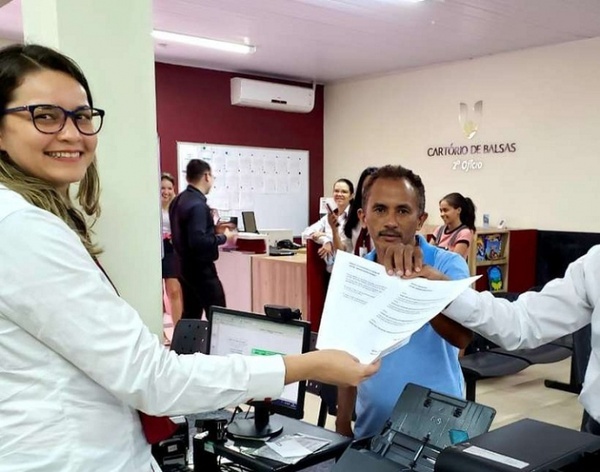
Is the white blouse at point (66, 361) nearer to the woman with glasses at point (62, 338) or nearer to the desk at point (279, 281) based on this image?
the woman with glasses at point (62, 338)

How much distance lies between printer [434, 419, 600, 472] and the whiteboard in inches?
254

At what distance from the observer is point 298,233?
8195 mm

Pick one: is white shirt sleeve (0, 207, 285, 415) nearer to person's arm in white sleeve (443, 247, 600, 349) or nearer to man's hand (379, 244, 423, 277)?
man's hand (379, 244, 423, 277)

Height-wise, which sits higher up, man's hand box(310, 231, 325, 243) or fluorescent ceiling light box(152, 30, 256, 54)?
fluorescent ceiling light box(152, 30, 256, 54)

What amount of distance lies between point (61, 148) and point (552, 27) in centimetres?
535

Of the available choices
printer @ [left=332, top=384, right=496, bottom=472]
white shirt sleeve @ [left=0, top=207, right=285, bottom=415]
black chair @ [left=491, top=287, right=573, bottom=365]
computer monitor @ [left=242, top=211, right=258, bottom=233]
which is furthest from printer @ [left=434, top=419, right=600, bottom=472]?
computer monitor @ [left=242, top=211, right=258, bottom=233]

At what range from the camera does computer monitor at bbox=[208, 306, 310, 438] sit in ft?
5.17

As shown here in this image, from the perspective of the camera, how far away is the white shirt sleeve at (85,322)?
88cm

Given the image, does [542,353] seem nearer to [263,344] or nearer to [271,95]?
[263,344]

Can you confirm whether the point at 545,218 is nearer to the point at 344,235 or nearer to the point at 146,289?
the point at 344,235

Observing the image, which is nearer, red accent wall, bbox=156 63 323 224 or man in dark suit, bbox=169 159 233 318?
man in dark suit, bbox=169 159 233 318

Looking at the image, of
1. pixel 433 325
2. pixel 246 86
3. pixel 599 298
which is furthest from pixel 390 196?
pixel 246 86

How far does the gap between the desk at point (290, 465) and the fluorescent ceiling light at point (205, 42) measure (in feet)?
16.0

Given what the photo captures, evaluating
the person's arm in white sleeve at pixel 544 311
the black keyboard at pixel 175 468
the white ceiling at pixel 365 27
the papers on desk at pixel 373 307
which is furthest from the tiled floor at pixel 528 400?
the white ceiling at pixel 365 27
